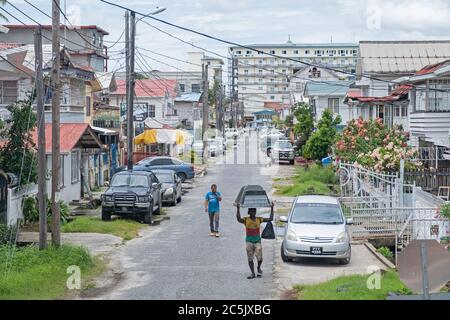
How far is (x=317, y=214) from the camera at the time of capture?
21.2m

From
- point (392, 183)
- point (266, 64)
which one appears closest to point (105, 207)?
point (392, 183)

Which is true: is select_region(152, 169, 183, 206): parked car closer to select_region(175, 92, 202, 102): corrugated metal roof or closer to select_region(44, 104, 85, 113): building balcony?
select_region(44, 104, 85, 113): building balcony

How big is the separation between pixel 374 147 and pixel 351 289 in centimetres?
1930

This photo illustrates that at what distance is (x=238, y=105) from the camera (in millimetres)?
172000

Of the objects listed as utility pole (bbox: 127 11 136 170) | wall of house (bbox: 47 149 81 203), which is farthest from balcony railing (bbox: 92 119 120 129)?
wall of house (bbox: 47 149 81 203)

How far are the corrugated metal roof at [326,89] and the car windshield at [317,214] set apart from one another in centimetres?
5241

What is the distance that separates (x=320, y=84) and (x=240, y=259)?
5797cm

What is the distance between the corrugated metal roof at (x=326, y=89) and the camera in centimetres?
7369

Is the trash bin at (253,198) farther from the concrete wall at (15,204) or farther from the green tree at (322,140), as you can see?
the green tree at (322,140)

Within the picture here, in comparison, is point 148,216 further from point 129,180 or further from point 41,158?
point 41,158

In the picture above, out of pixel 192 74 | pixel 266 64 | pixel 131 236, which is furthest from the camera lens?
pixel 266 64

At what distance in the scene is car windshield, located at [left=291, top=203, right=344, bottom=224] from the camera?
2092cm

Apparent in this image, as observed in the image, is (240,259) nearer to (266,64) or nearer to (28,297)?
(28,297)

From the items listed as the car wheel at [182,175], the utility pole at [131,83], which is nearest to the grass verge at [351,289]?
the utility pole at [131,83]
